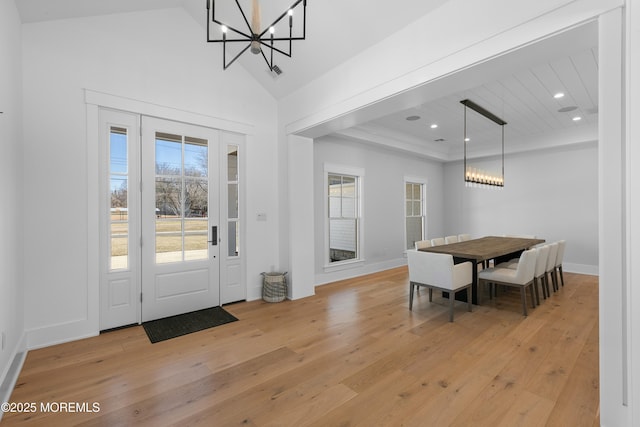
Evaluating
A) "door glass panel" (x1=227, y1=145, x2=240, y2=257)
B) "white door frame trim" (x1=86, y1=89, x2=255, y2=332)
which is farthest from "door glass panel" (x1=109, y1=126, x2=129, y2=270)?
"door glass panel" (x1=227, y1=145, x2=240, y2=257)

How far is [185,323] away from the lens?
3.51m

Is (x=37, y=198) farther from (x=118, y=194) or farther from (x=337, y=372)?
(x=337, y=372)

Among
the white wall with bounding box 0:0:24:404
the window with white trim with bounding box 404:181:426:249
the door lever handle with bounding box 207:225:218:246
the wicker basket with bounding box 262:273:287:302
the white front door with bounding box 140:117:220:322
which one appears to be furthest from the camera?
the window with white trim with bounding box 404:181:426:249

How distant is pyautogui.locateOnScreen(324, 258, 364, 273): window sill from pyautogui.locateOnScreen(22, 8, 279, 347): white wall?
346 centimetres

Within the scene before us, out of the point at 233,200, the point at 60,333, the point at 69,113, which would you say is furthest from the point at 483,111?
the point at 60,333

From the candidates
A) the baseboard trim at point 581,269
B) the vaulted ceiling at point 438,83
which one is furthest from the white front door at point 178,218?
the baseboard trim at point 581,269

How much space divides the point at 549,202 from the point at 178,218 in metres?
7.27

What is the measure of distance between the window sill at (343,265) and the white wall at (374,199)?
0.09ft

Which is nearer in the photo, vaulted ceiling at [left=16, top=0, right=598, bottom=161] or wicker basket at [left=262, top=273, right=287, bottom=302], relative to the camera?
vaulted ceiling at [left=16, top=0, right=598, bottom=161]

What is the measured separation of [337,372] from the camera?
2.43 meters

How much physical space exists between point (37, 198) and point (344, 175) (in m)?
4.48

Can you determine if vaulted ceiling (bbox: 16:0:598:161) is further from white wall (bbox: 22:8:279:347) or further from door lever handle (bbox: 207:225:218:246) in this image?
door lever handle (bbox: 207:225:218:246)

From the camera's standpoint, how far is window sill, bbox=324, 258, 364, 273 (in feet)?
18.0

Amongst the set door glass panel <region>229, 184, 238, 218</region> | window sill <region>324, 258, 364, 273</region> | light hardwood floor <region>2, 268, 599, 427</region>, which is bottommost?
Answer: light hardwood floor <region>2, 268, 599, 427</region>
